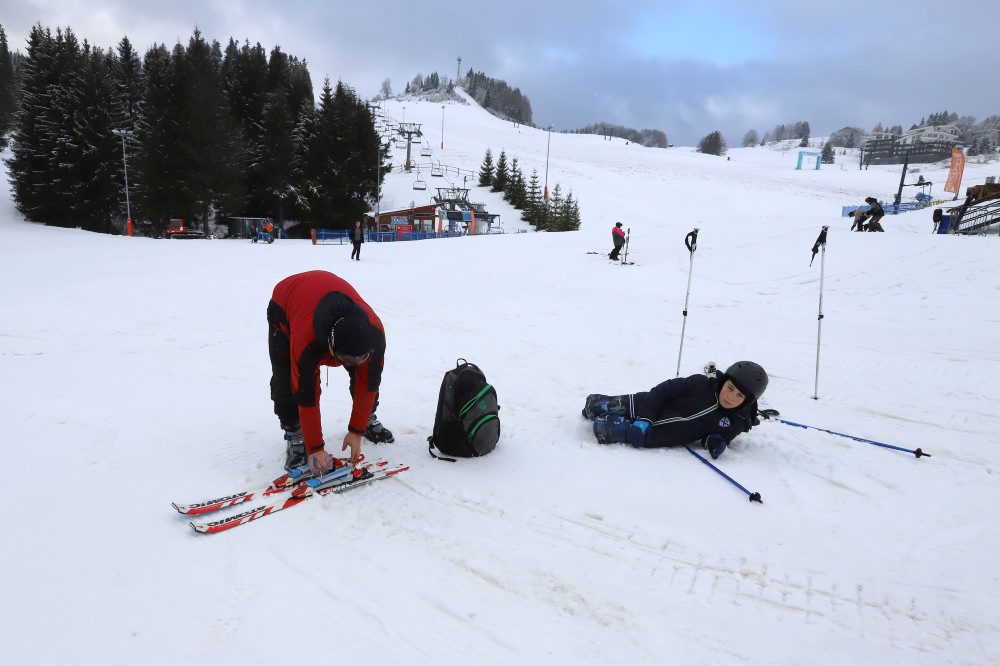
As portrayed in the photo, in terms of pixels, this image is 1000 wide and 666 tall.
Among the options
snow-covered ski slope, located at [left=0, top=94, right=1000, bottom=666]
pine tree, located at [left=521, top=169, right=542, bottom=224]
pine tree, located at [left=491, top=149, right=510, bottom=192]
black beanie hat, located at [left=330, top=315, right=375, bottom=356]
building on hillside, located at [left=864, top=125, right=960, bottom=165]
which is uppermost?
building on hillside, located at [left=864, top=125, right=960, bottom=165]

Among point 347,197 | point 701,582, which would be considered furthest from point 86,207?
point 701,582

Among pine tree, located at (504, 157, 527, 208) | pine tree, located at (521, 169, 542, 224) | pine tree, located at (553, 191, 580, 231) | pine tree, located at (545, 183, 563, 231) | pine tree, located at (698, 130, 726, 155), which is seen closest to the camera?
pine tree, located at (553, 191, 580, 231)

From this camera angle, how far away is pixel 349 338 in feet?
10.2

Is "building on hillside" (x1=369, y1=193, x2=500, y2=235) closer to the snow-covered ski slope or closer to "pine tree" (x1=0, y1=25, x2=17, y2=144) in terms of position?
the snow-covered ski slope

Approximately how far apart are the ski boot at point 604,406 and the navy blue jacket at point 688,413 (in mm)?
139

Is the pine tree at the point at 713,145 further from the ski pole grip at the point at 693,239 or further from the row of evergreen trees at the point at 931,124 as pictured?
the ski pole grip at the point at 693,239

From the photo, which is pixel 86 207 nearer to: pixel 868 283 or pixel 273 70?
pixel 273 70

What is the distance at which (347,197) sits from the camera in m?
35.0

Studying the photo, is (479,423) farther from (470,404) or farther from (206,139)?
(206,139)

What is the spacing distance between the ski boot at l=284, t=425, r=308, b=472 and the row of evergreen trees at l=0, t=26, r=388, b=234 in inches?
1309

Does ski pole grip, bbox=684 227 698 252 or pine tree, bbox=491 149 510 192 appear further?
pine tree, bbox=491 149 510 192

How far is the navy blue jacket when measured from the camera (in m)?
4.54

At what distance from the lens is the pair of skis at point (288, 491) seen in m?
3.33

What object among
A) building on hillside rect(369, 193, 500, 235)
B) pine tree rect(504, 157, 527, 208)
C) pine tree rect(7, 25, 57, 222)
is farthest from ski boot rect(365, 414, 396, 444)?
pine tree rect(504, 157, 527, 208)
